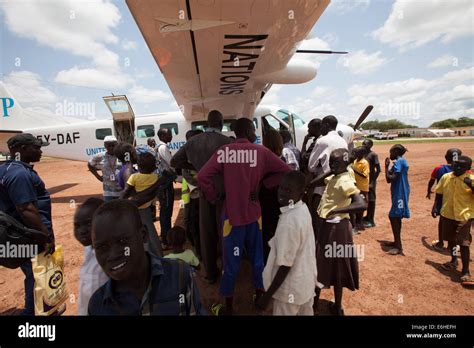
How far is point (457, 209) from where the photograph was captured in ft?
9.51

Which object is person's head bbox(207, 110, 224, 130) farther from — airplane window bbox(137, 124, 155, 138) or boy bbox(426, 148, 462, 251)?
airplane window bbox(137, 124, 155, 138)

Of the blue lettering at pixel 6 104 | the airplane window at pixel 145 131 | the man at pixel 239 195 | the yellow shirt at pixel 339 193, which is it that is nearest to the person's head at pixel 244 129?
the man at pixel 239 195

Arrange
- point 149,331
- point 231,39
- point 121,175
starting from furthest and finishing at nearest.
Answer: point 121,175
point 231,39
point 149,331

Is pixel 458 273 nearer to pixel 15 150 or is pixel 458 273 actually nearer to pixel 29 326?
pixel 29 326

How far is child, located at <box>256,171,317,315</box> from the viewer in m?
1.63

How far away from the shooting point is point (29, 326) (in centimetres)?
189

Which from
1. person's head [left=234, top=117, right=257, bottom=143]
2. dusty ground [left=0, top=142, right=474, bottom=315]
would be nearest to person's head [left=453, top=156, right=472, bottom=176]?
dusty ground [left=0, top=142, right=474, bottom=315]

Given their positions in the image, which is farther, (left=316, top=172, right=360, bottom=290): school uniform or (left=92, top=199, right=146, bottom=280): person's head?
(left=316, top=172, right=360, bottom=290): school uniform

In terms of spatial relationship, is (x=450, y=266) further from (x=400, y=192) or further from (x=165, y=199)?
(x=165, y=199)

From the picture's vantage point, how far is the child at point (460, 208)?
111 inches

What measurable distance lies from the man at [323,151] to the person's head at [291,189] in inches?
61.4

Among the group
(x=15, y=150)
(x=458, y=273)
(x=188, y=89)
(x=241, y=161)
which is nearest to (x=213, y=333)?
(x=241, y=161)

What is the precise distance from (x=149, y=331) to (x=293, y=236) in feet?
3.46

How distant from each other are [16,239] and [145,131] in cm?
689
